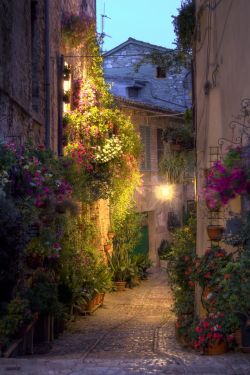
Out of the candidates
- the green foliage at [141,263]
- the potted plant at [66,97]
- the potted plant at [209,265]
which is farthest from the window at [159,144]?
the potted plant at [209,265]

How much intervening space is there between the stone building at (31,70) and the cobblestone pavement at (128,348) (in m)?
3.52

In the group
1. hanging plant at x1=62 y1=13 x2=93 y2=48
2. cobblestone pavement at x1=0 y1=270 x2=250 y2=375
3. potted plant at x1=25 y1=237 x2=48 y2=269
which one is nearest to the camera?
cobblestone pavement at x1=0 y1=270 x2=250 y2=375

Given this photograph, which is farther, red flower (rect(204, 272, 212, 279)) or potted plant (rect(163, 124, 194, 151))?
potted plant (rect(163, 124, 194, 151))

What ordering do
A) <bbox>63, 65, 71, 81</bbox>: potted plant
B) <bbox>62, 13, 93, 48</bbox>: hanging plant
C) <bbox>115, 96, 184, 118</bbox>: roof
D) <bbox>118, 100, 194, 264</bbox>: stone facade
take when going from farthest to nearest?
<bbox>118, 100, 194, 264</bbox>: stone facade < <bbox>115, 96, 184, 118</bbox>: roof < <bbox>62, 13, 93, 48</bbox>: hanging plant < <bbox>63, 65, 71, 81</bbox>: potted plant

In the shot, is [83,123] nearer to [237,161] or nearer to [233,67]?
[233,67]

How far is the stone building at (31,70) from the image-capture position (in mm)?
9477

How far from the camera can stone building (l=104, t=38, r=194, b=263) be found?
74.3 ft

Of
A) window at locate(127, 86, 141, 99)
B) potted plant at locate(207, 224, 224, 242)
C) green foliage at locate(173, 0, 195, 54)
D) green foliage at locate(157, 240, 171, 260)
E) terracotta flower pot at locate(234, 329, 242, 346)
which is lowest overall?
terracotta flower pot at locate(234, 329, 242, 346)

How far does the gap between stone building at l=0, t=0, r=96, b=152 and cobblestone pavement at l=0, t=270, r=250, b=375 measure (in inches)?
139

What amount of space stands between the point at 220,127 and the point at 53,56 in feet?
17.6

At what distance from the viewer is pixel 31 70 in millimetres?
11773

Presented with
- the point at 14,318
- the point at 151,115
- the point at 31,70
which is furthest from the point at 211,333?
the point at 151,115

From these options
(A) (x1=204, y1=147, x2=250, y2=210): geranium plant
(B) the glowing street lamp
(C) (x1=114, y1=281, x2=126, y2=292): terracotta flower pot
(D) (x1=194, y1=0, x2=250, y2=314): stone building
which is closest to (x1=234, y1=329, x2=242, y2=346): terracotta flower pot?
(D) (x1=194, y1=0, x2=250, y2=314): stone building

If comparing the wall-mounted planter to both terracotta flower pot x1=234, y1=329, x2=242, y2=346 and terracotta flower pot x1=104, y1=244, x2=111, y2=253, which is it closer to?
terracotta flower pot x1=104, y1=244, x2=111, y2=253
